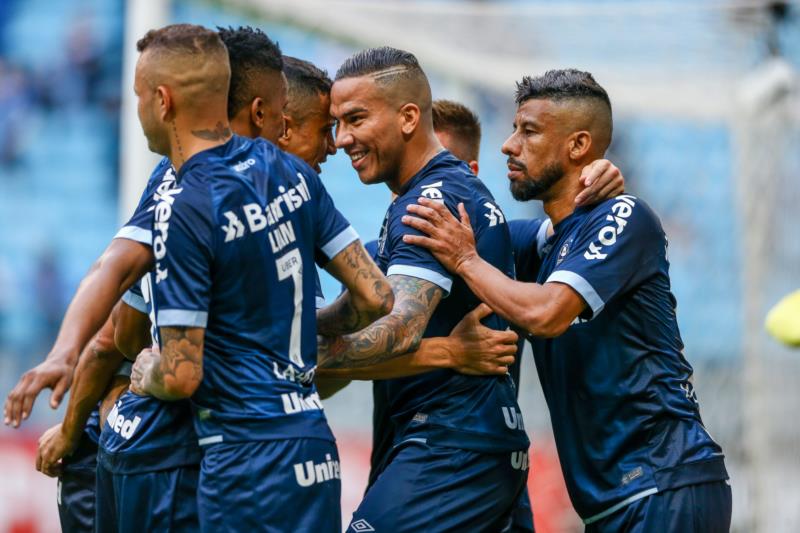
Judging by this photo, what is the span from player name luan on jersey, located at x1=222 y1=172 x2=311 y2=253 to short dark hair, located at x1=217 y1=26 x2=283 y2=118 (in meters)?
0.49

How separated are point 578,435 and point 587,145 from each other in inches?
48.2

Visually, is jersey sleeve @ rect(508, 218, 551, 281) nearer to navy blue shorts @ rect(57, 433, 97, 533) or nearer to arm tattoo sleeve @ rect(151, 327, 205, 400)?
navy blue shorts @ rect(57, 433, 97, 533)

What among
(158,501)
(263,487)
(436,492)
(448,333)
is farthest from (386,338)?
(158,501)

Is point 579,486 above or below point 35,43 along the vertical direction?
below

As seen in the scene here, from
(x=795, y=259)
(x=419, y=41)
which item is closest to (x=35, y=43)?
(x=419, y=41)

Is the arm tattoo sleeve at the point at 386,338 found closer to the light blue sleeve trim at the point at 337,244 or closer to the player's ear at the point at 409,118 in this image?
the light blue sleeve trim at the point at 337,244

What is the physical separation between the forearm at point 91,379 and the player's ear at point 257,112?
1080 mm

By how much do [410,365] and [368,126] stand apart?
1045mm

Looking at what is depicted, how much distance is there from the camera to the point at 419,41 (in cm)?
1094

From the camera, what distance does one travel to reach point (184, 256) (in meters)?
3.84

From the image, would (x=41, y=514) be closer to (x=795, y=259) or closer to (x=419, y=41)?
(x=419, y=41)

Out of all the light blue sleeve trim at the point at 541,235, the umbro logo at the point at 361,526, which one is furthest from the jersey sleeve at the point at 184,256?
the light blue sleeve trim at the point at 541,235

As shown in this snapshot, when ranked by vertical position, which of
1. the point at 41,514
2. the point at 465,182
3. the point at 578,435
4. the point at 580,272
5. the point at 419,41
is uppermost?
the point at 419,41

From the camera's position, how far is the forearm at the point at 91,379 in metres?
4.81
